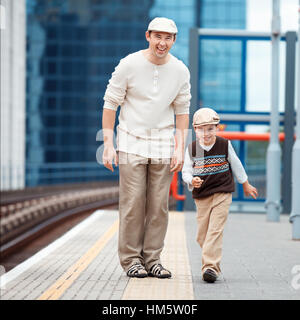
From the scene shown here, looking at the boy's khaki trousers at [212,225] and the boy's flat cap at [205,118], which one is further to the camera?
the boy's khaki trousers at [212,225]

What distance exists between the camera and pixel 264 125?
15047 millimetres

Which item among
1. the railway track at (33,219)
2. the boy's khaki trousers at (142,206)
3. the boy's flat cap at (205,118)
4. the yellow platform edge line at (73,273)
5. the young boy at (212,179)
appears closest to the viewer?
the yellow platform edge line at (73,273)

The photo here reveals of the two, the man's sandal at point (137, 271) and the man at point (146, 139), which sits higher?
the man at point (146, 139)

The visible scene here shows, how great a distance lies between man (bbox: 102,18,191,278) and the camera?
5891mm

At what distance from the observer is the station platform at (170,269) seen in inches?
210

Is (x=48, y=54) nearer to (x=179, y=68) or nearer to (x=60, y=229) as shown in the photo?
(x=60, y=229)

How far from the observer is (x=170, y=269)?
668 centimetres

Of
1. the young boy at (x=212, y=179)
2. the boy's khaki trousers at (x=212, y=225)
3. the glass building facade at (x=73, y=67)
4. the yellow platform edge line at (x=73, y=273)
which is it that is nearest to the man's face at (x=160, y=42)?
the young boy at (x=212, y=179)

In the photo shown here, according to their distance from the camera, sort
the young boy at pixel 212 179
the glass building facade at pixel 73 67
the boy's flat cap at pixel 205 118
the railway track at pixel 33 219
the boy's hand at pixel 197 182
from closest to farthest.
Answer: the boy's hand at pixel 197 182
the boy's flat cap at pixel 205 118
the young boy at pixel 212 179
the railway track at pixel 33 219
the glass building facade at pixel 73 67

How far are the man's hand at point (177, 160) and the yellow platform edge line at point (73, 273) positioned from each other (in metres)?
1.22

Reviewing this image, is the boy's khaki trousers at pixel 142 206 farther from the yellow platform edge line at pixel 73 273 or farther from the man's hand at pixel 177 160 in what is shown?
the yellow platform edge line at pixel 73 273

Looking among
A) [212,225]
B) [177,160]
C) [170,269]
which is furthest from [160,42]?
[170,269]

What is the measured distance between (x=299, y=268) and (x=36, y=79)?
60361 mm

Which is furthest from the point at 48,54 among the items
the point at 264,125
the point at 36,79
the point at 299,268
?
the point at 299,268
